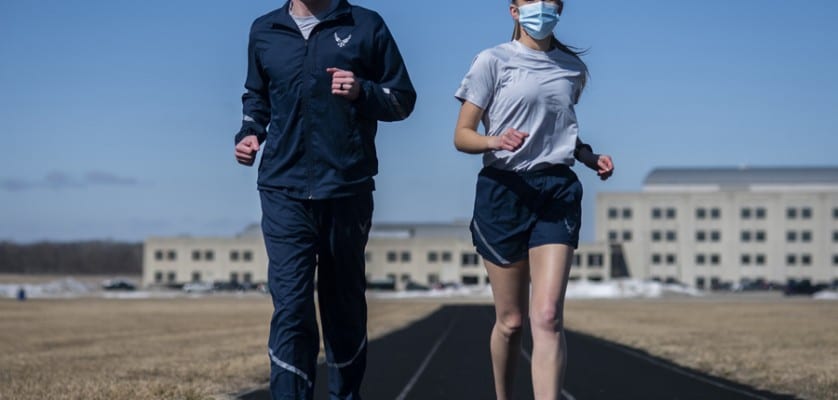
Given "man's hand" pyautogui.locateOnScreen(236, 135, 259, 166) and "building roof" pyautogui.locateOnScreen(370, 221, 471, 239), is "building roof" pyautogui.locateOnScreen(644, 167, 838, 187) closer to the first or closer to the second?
"building roof" pyautogui.locateOnScreen(370, 221, 471, 239)

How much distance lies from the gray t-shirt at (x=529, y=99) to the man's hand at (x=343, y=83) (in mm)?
1049

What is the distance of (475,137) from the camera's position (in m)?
6.82

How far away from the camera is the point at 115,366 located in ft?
60.4

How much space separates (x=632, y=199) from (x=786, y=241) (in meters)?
16.4

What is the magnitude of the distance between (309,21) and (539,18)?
1.30 m

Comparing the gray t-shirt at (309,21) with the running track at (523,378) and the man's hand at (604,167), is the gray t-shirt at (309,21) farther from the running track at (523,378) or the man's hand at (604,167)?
the running track at (523,378)

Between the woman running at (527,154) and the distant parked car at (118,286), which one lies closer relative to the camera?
the woman running at (527,154)

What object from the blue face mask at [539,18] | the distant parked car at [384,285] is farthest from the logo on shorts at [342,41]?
the distant parked car at [384,285]

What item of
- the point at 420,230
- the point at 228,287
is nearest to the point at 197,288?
the point at 228,287

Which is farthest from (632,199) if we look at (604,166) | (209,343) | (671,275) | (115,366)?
(604,166)

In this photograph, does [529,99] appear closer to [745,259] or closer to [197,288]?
[745,259]

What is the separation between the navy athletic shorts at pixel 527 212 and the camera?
6.86 m

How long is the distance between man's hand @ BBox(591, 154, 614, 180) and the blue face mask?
0.74 metres

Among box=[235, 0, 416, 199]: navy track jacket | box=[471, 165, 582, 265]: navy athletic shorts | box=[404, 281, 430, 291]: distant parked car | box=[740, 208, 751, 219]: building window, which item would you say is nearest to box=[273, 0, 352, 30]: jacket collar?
box=[235, 0, 416, 199]: navy track jacket
